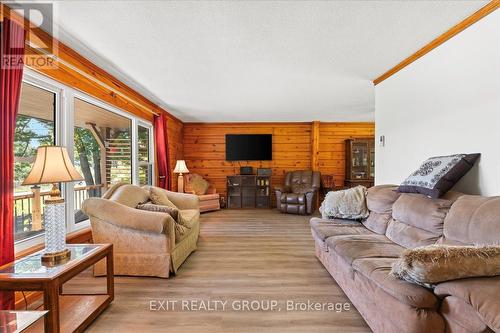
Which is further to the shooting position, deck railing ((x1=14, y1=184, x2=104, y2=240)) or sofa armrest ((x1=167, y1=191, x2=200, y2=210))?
sofa armrest ((x1=167, y1=191, x2=200, y2=210))

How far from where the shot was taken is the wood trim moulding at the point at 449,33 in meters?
1.78

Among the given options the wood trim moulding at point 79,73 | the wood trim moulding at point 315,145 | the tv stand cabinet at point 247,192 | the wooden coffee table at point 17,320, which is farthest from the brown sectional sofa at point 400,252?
the wood trim moulding at point 315,145

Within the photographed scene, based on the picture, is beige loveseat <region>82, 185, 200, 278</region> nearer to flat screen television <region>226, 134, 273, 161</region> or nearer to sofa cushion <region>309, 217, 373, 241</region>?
sofa cushion <region>309, 217, 373, 241</region>

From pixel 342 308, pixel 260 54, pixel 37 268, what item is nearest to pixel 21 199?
pixel 37 268

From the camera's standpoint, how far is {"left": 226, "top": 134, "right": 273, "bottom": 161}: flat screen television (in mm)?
6457

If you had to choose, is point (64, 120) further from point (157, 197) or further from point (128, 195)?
point (157, 197)

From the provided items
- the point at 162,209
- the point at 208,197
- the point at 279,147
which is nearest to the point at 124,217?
the point at 162,209

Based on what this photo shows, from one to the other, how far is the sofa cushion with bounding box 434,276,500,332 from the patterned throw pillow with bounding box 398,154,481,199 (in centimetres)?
89

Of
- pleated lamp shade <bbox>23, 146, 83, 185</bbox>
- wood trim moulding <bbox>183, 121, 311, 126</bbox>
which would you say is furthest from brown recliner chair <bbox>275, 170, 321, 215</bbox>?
pleated lamp shade <bbox>23, 146, 83, 185</bbox>

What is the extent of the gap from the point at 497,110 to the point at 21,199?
4291mm

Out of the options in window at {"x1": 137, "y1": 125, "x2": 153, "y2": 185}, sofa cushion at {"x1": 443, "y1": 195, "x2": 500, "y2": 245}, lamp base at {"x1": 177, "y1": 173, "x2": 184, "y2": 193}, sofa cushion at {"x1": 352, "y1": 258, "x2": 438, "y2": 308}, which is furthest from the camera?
lamp base at {"x1": 177, "y1": 173, "x2": 184, "y2": 193}

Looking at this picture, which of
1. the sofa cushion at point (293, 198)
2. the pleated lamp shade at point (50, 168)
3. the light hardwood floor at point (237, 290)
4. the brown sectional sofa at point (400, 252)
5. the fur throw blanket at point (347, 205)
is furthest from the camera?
the sofa cushion at point (293, 198)

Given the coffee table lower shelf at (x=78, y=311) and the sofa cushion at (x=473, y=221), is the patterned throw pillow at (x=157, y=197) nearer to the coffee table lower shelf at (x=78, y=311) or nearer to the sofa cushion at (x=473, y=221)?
the coffee table lower shelf at (x=78, y=311)

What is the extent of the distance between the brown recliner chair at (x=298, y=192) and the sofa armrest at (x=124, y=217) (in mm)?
3535
